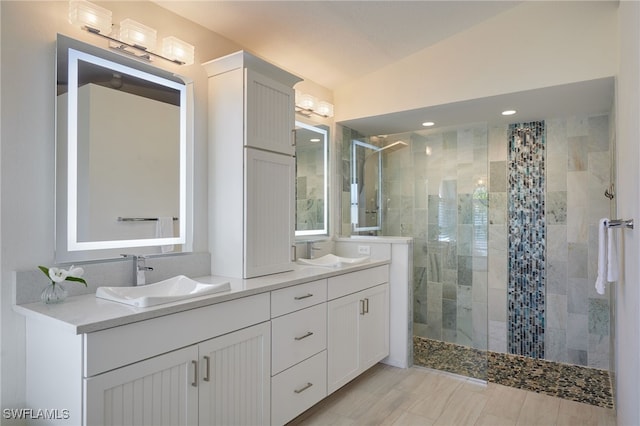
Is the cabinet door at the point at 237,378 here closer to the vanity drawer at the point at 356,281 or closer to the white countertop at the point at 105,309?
the white countertop at the point at 105,309

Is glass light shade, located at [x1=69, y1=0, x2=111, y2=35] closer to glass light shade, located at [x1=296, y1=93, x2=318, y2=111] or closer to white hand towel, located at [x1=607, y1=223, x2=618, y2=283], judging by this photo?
glass light shade, located at [x1=296, y1=93, x2=318, y2=111]

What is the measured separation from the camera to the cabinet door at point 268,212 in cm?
234

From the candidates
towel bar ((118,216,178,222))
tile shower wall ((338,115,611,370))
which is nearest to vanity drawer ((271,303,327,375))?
towel bar ((118,216,178,222))

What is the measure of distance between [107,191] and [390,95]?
225 cm

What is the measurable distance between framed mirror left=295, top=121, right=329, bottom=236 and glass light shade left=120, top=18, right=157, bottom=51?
1.34 meters

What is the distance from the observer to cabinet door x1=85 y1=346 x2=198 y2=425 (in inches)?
54.2

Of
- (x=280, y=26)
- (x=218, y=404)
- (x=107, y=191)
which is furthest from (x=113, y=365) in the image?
(x=280, y=26)

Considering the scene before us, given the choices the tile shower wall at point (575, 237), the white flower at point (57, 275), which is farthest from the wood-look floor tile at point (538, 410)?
the white flower at point (57, 275)

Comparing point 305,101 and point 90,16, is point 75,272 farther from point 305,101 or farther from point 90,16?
point 305,101

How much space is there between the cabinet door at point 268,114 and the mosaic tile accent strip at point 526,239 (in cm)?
220

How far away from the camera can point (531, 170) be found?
3527 millimetres

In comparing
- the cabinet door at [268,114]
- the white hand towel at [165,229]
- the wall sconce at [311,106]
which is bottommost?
the white hand towel at [165,229]

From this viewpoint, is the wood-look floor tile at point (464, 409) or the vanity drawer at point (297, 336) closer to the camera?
the vanity drawer at point (297, 336)

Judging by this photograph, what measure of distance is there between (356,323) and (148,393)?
5.35 feet
